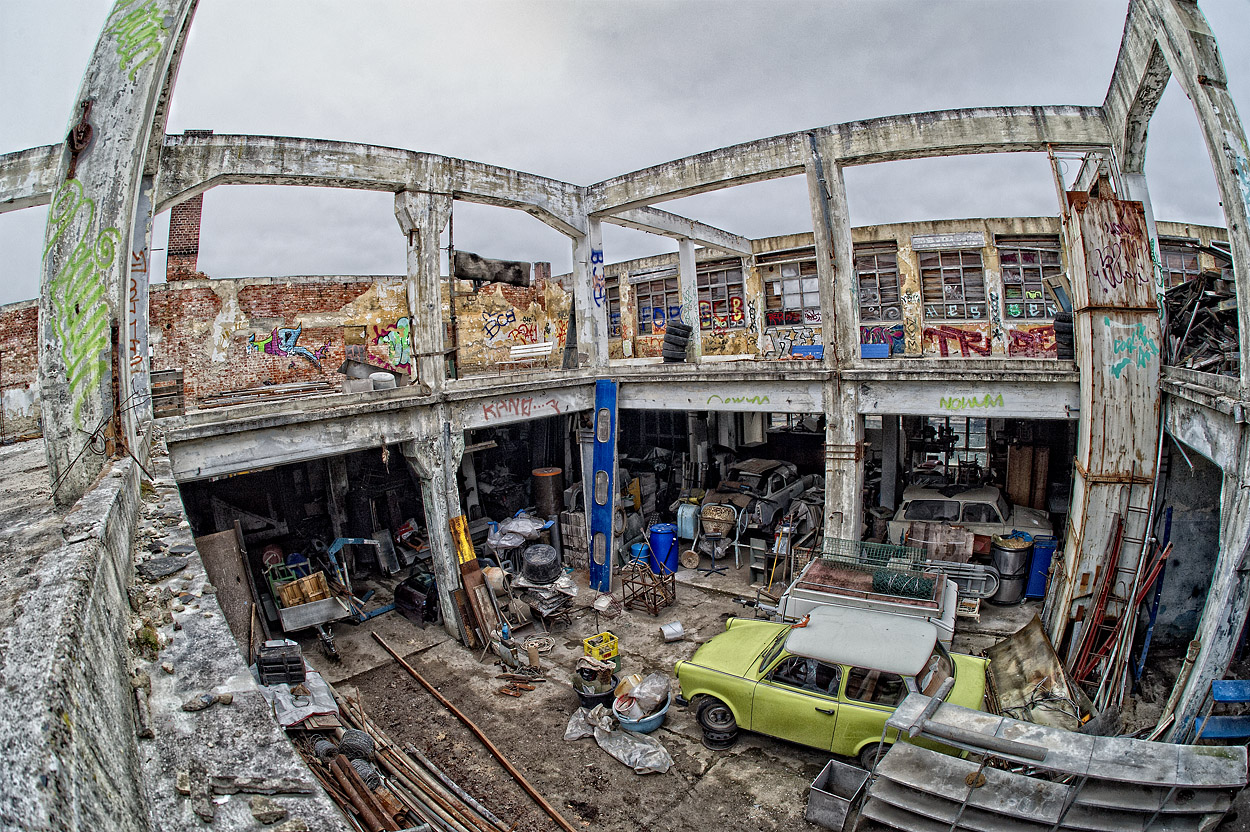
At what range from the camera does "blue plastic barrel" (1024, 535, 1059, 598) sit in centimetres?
1025

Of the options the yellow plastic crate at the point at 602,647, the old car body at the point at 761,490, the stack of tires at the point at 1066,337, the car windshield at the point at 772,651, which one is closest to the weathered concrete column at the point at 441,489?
the yellow plastic crate at the point at 602,647

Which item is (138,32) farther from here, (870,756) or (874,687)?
(870,756)

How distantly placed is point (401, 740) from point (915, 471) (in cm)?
1217

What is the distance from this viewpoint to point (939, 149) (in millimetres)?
9109

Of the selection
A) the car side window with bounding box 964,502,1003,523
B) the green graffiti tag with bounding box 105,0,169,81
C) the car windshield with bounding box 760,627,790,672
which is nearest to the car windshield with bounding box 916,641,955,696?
the car windshield with bounding box 760,627,790,672

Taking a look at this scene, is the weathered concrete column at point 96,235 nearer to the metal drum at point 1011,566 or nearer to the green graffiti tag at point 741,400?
the green graffiti tag at point 741,400

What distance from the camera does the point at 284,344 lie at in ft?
52.4

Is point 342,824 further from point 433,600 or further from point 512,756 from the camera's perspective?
point 433,600

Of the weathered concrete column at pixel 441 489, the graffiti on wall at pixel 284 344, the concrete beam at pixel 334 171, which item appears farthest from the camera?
the graffiti on wall at pixel 284 344

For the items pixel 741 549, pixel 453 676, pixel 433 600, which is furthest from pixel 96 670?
pixel 741 549

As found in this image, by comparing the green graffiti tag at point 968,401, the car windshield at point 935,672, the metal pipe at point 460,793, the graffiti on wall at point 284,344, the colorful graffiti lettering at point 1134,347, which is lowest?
the metal pipe at point 460,793

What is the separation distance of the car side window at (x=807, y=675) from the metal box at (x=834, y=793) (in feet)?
2.46

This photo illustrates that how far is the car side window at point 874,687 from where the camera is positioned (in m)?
6.38

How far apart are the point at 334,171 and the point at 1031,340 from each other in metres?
17.3
